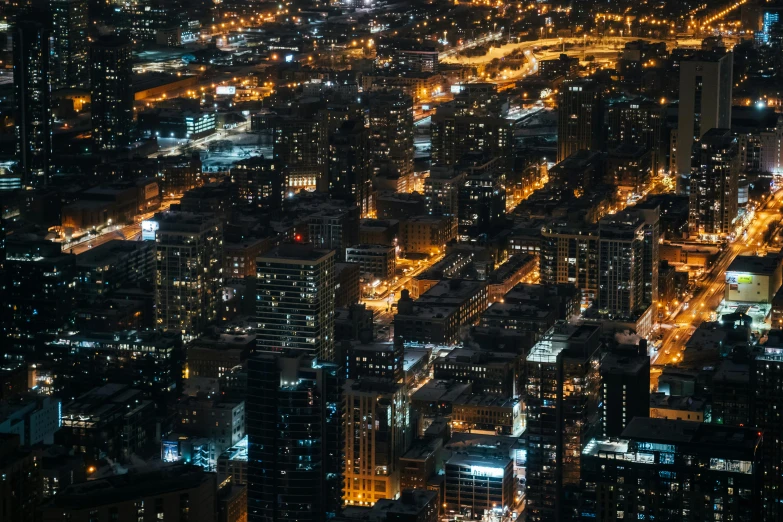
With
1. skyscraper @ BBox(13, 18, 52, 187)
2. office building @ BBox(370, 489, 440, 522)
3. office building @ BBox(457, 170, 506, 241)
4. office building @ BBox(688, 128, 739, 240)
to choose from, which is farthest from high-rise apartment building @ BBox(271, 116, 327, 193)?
office building @ BBox(370, 489, 440, 522)

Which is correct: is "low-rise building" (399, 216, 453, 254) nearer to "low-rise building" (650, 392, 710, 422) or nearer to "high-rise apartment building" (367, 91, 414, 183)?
"high-rise apartment building" (367, 91, 414, 183)

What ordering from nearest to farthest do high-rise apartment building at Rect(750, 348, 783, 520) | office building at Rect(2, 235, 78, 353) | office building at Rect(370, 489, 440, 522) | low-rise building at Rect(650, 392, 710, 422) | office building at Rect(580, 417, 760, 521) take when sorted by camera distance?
office building at Rect(580, 417, 760, 521) < high-rise apartment building at Rect(750, 348, 783, 520) < office building at Rect(370, 489, 440, 522) < low-rise building at Rect(650, 392, 710, 422) < office building at Rect(2, 235, 78, 353)

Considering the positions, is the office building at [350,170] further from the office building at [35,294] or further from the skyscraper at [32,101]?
the office building at [35,294]

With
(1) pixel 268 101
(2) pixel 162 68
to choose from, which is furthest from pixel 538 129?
(2) pixel 162 68

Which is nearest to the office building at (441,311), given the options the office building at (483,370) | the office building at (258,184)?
the office building at (483,370)

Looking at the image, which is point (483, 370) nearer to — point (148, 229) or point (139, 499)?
point (148, 229)
